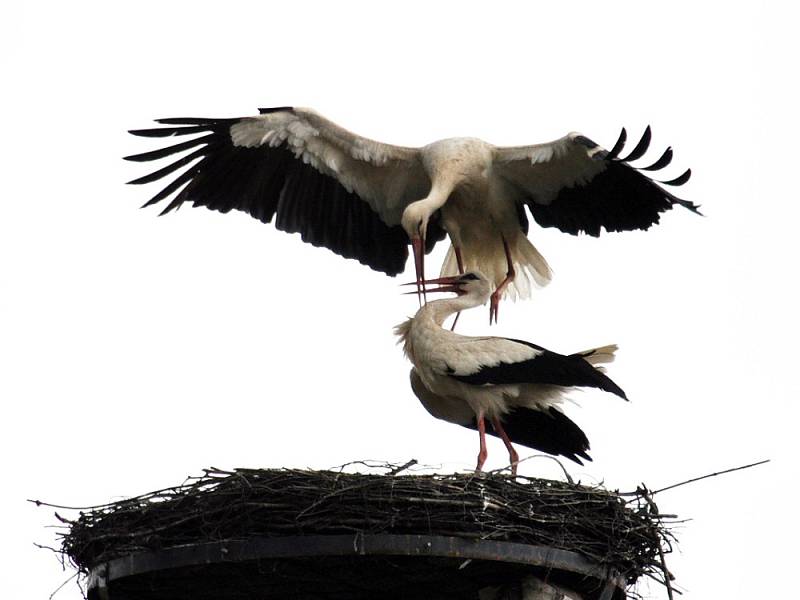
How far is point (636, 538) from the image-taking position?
23.2ft

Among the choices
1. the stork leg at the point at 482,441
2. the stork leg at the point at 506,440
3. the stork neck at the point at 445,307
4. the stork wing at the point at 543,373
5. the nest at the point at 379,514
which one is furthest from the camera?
the stork neck at the point at 445,307

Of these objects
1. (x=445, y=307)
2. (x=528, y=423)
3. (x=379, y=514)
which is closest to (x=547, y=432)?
(x=528, y=423)

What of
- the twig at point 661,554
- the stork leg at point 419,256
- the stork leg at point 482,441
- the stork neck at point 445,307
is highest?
the stork leg at point 419,256

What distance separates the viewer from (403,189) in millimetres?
10359

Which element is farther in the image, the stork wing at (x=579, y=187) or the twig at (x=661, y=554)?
the stork wing at (x=579, y=187)

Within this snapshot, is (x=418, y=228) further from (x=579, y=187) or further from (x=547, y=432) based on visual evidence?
(x=547, y=432)

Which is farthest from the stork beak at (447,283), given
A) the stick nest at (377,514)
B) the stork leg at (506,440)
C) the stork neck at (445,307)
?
Answer: the stick nest at (377,514)

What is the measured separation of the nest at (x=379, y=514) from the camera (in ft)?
21.5

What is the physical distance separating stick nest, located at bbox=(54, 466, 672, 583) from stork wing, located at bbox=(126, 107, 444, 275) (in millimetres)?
3555

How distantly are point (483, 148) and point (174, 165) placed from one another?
2.09m

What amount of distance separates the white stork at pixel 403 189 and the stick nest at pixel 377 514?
2.77 metres

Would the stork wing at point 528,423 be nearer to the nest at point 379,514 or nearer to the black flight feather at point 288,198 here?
the nest at point 379,514

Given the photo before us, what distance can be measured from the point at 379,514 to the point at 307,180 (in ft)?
14.1

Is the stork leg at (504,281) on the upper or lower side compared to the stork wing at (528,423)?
upper
